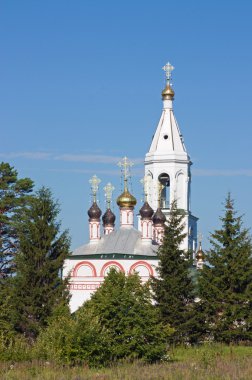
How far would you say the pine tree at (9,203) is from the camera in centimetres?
4153

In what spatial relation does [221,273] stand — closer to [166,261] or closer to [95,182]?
[166,261]

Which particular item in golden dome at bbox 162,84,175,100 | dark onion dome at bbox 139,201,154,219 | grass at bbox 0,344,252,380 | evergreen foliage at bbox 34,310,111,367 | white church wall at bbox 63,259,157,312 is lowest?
grass at bbox 0,344,252,380

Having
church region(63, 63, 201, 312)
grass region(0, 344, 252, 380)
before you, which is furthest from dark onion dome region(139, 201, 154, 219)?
grass region(0, 344, 252, 380)

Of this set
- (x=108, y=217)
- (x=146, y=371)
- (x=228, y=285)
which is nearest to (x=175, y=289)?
(x=228, y=285)

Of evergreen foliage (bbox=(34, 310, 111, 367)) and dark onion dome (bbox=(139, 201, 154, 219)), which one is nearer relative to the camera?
evergreen foliage (bbox=(34, 310, 111, 367))

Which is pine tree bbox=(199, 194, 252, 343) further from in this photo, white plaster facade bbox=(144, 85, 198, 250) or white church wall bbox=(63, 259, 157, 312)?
white plaster facade bbox=(144, 85, 198, 250)

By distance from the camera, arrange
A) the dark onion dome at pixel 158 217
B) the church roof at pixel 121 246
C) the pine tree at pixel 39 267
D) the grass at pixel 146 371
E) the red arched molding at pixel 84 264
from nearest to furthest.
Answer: the grass at pixel 146 371
the pine tree at pixel 39 267
the church roof at pixel 121 246
the red arched molding at pixel 84 264
the dark onion dome at pixel 158 217

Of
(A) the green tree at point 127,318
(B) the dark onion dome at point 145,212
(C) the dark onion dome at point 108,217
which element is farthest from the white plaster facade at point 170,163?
(A) the green tree at point 127,318

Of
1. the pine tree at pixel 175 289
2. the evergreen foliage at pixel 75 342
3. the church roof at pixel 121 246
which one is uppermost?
the church roof at pixel 121 246

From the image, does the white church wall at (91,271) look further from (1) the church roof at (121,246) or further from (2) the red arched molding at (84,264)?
(1) the church roof at (121,246)

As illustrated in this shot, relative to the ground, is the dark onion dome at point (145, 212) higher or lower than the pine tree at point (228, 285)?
higher

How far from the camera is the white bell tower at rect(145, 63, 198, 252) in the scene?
181 feet

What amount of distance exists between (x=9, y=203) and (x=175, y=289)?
40.9 ft

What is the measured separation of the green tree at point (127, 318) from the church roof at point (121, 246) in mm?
18821
